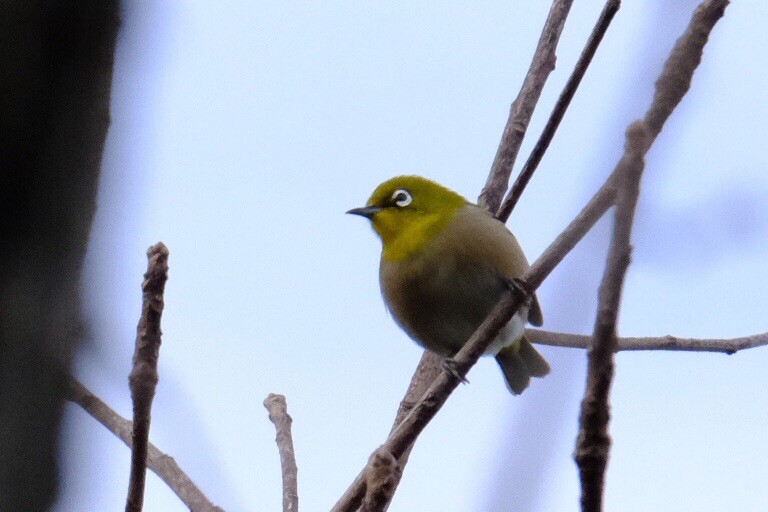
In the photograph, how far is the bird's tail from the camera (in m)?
5.64

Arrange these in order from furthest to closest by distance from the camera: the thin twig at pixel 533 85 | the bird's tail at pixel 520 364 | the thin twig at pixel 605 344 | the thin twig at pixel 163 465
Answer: the bird's tail at pixel 520 364 → the thin twig at pixel 533 85 → the thin twig at pixel 163 465 → the thin twig at pixel 605 344

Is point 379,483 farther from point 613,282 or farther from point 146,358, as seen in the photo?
point 613,282

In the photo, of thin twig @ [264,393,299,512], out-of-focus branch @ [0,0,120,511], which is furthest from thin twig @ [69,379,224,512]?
out-of-focus branch @ [0,0,120,511]

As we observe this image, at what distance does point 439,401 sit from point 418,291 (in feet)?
8.07

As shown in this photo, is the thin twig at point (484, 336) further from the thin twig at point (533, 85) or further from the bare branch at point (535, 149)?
the thin twig at point (533, 85)

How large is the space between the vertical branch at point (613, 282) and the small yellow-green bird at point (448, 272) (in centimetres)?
320

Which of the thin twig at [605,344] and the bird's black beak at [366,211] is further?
the bird's black beak at [366,211]

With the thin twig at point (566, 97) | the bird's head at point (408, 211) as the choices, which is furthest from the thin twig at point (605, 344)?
the bird's head at point (408, 211)

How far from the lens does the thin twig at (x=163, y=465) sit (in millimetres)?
2434

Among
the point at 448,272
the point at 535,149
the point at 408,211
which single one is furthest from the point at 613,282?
the point at 408,211

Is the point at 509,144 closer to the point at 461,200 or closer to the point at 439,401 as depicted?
the point at 461,200

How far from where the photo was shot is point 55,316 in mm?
1393

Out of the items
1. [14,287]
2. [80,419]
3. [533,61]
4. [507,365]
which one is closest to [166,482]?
[80,419]

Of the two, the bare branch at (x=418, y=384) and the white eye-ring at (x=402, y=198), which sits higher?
the white eye-ring at (x=402, y=198)
